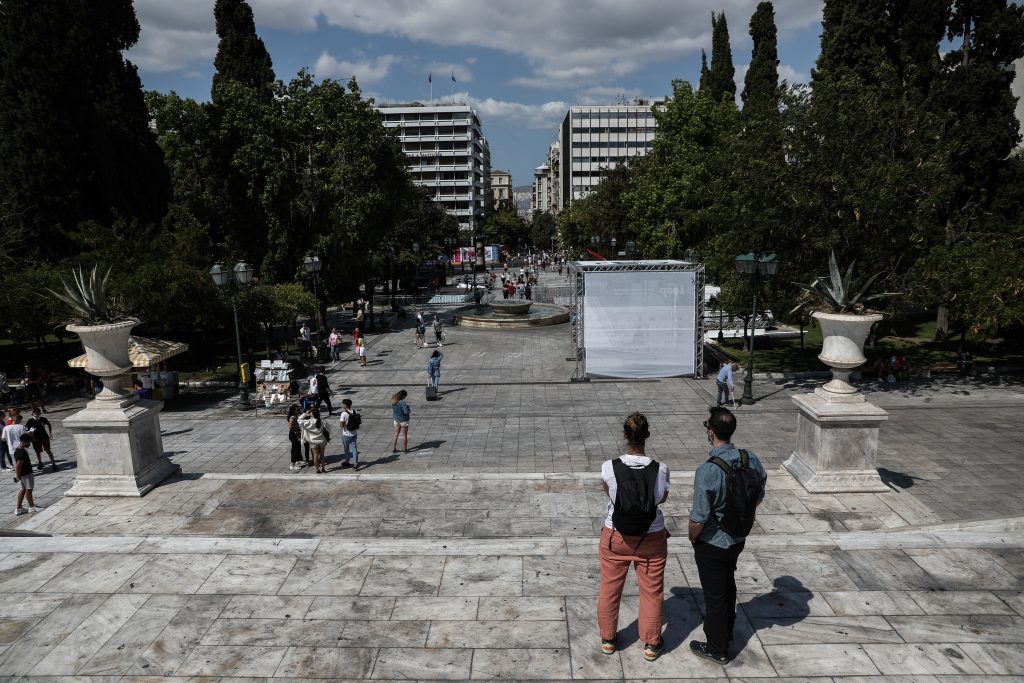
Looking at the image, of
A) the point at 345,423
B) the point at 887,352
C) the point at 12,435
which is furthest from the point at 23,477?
the point at 887,352

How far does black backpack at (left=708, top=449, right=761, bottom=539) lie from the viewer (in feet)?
15.6

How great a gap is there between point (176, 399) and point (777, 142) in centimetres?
2040

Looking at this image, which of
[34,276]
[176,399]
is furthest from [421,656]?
[34,276]

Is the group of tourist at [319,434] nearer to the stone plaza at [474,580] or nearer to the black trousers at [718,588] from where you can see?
the stone plaza at [474,580]

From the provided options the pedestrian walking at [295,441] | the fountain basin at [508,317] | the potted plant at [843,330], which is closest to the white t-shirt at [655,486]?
the potted plant at [843,330]

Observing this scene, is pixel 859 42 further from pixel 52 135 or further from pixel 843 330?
pixel 52 135

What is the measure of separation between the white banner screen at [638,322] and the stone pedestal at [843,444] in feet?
39.4

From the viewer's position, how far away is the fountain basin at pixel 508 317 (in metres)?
35.5

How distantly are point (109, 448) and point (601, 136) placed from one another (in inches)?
4845

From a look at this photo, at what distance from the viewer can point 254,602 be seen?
21.2ft

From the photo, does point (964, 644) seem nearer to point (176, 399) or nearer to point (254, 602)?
point (254, 602)

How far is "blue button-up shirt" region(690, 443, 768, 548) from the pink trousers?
1.04 feet

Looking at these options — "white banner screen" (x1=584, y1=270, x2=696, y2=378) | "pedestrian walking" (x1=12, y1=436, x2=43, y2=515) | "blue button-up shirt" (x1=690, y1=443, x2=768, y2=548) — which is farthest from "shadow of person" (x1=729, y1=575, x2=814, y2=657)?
"white banner screen" (x1=584, y1=270, x2=696, y2=378)

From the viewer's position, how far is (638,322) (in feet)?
69.7
